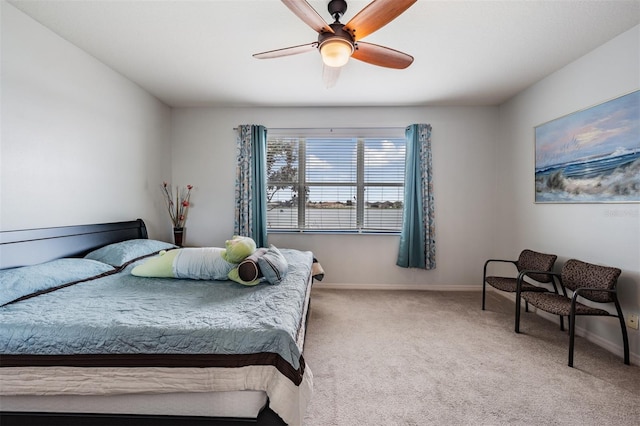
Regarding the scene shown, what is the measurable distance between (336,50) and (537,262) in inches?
114

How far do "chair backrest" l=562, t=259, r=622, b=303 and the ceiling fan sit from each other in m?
2.28

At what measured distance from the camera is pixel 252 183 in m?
3.98

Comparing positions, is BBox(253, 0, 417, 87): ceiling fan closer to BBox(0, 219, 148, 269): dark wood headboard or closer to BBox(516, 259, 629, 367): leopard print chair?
BBox(0, 219, 148, 269): dark wood headboard

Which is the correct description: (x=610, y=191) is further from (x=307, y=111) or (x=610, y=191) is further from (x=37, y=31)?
(x=37, y=31)

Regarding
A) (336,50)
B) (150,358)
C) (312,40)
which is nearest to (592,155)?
(336,50)

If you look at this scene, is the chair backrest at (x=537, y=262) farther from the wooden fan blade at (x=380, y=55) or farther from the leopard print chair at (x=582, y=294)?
the wooden fan blade at (x=380, y=55)

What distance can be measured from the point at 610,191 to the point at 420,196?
73.3 inches

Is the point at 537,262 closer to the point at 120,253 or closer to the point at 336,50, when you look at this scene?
the point at 336,50

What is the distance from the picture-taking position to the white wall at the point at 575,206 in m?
2.24

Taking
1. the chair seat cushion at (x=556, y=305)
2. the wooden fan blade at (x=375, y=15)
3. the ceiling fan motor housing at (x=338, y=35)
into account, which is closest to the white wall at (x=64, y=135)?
the ceiling fan motor housing at (x=338, y=35)

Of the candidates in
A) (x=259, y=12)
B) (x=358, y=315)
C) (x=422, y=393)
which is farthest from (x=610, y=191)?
(x=259, y=12)

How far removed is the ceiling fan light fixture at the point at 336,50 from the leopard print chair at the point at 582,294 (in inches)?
94.1

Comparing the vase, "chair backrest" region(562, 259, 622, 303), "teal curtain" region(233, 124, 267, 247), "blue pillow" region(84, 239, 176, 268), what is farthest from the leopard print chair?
the vase

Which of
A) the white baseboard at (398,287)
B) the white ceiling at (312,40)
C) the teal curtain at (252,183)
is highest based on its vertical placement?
the white ceiling at (312,40)
